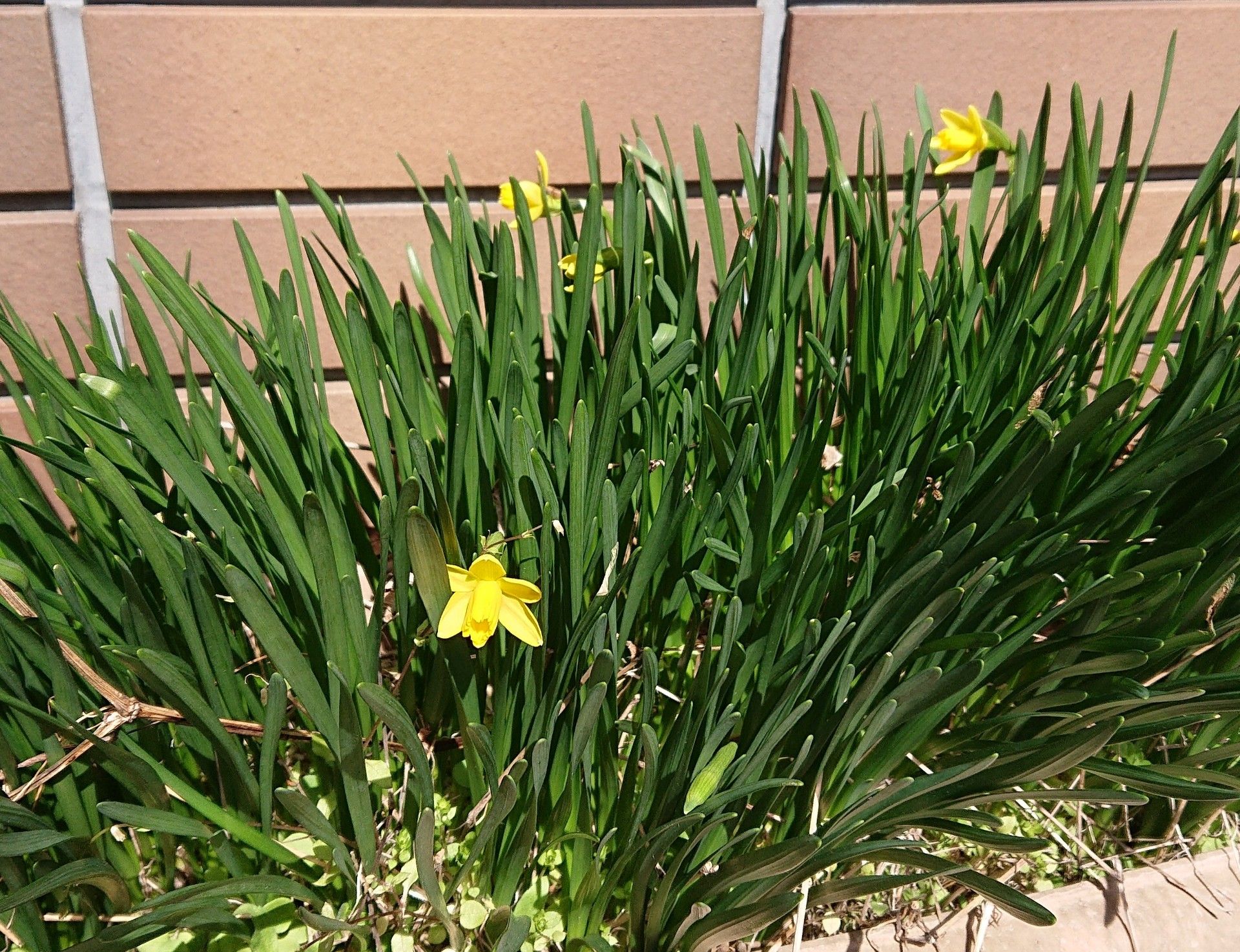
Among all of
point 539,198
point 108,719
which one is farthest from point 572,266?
point 108,719

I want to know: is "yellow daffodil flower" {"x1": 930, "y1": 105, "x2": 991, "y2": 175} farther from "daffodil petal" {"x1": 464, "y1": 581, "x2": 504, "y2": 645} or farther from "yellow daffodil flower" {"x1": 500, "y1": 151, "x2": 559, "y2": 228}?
"daffodil petal" {"x1": 464, "y1": 581, "x2": 504, "y2": 645}

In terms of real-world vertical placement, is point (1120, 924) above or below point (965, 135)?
below

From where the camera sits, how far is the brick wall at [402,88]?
1.41 metres

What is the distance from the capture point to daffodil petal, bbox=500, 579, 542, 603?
804mm

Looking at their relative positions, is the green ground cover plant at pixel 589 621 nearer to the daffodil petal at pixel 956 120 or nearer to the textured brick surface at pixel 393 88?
the daffodil petal at pixel 956 120

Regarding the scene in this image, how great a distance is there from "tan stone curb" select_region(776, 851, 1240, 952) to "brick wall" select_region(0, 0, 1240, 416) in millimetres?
1249

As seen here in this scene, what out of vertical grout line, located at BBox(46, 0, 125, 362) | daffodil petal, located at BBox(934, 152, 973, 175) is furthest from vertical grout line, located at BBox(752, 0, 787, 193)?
vertical grout line, located at BBox(46, 0, 125, 362)

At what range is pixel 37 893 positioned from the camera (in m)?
0.75

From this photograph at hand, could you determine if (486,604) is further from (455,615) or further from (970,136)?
(970,136)

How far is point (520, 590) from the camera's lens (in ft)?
2.66

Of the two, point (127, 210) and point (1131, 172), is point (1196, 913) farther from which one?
point (127, 210)

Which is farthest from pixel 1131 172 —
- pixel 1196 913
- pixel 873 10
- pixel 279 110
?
pixel 279 110

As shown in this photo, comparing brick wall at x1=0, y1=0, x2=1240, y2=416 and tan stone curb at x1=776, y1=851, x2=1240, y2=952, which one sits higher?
brick wall at x1=0, y1=0, x2=1240, y2=416

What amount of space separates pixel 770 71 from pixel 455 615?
1245 millimetres
